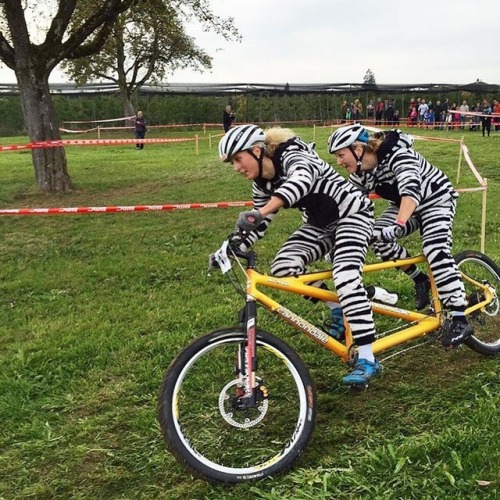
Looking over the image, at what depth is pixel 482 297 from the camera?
4.61m

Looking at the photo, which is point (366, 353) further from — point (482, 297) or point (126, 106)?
point (126, 106)

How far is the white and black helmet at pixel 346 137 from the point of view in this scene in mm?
4066

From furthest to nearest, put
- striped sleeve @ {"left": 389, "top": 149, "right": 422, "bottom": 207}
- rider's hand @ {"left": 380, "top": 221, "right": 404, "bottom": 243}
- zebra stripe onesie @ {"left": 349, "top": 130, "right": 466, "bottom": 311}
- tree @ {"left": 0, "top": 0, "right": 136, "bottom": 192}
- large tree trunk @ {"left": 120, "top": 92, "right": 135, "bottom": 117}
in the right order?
large tree trunk @ {"left": 120, "top": 92, "right": 135, "bottom": 117} < tree @ {"left": 0, "top": 0, "right": 136, "bottom": 192} < zebra stripe onesie @ {"left": 349, "top": 130, "right": 466, "bottom": 311} < striped sleeve @ {"left": 389, "top": 149, "right": 422, "bottom": 207} < rider's hand @ {"left": 380, "top": 221, "right": 404, "bottom": 243}

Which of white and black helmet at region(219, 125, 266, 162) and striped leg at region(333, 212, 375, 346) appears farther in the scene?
striped leg at region(333, 212, 375, 346)

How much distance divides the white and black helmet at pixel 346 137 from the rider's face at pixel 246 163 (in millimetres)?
745

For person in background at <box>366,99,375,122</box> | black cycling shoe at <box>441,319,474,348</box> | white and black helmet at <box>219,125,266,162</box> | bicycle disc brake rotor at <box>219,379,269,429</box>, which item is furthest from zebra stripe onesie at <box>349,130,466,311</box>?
person in background at <box>366,99,375,122</box>

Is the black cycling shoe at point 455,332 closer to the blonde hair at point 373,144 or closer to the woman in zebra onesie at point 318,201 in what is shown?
the woman in zebra onesie at point 318,201

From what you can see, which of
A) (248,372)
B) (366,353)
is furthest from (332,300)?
(248,372)

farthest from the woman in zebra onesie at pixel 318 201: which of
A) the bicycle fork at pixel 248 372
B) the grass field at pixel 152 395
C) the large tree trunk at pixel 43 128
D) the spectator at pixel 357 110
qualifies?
the spectator at pixel 357 110

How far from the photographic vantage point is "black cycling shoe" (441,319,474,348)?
13.6 feet

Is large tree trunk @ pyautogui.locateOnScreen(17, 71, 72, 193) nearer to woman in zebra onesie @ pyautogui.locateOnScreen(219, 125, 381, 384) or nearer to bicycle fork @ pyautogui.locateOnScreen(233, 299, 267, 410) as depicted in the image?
woman in zebra onesie @ pyautogui.locateOnScreen(219, 125, 381, 384)

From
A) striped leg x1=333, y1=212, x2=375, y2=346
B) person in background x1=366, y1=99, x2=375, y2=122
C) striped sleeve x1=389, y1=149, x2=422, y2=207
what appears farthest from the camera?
person in background x1=366, y1=99, x2=375, y2=122

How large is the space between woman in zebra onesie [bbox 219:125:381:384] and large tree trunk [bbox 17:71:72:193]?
10380 millimetres

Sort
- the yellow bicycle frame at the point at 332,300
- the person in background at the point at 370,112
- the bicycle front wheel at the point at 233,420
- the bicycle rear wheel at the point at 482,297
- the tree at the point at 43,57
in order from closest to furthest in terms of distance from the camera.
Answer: the bicycle front wheel at the point at 233,420 < the yellow bicycle frame at the point at 332,300 < the bicycle rear wheel at the point at 482,297 < the tree at the point at 43,57 < the person in background at the point at 370,112
